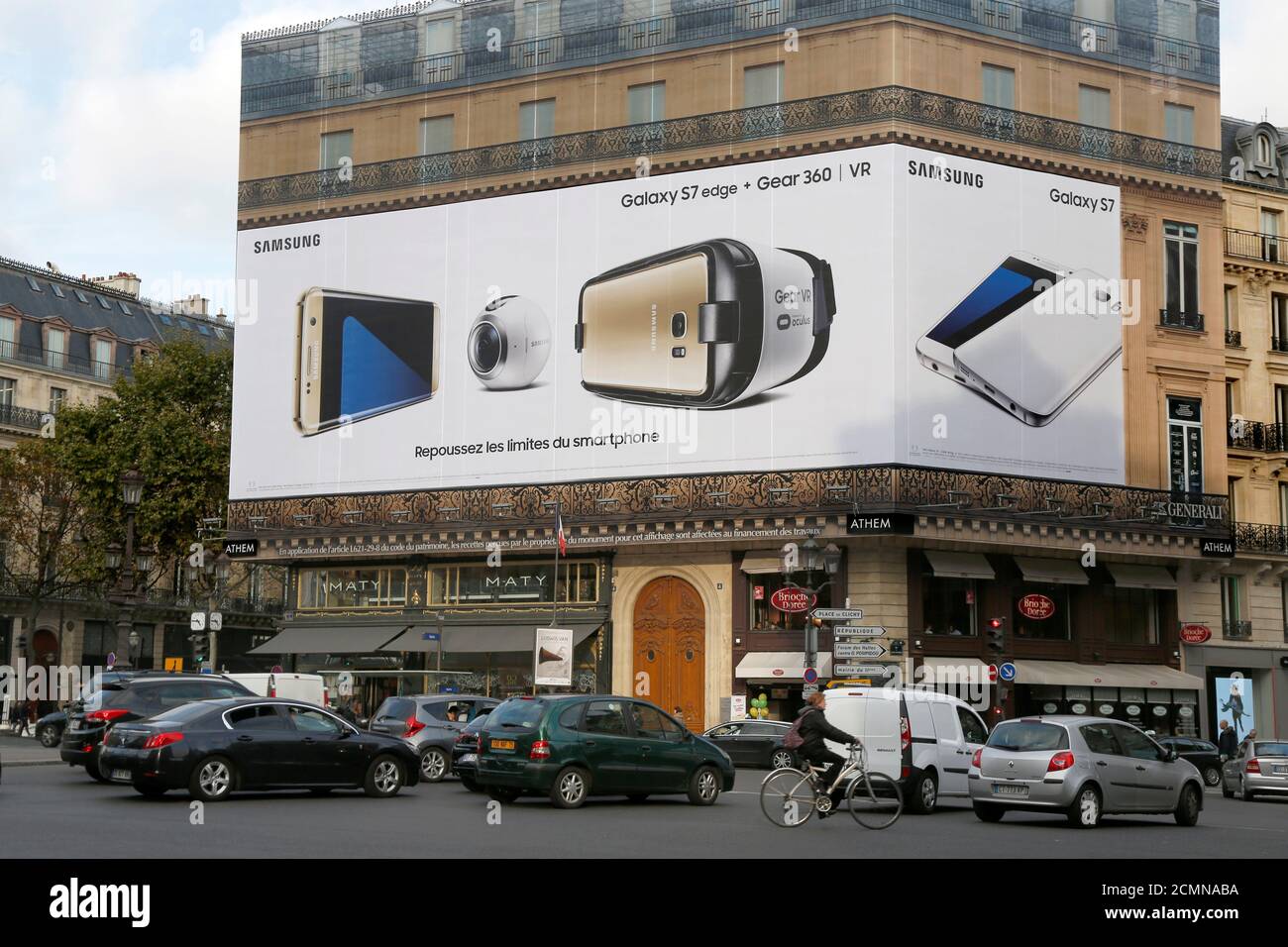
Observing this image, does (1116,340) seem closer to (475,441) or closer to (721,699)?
(721,699)

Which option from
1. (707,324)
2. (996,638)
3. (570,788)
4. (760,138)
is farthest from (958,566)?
(570,788)

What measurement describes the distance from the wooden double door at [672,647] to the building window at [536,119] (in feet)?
45.5

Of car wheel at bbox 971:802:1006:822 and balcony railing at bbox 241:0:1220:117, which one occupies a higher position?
balcony railing at bbox 241:0:1220:117

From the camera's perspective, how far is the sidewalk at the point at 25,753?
109 feet

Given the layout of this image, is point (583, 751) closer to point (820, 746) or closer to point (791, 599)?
point (820, 746)

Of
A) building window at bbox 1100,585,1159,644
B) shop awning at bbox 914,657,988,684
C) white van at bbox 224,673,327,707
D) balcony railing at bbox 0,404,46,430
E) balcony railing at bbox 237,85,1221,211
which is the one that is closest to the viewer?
white van at bbox 224,673,327,707

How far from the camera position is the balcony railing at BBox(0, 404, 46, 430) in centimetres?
7288

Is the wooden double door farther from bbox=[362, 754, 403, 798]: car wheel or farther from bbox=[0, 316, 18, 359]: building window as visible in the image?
bbox=[0, 316, 18, 359]: building window

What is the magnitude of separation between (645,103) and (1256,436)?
21370 millimetres

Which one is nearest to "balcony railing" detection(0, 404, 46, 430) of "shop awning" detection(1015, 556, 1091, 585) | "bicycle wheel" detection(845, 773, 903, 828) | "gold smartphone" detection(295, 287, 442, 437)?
"gold smartphone" detection(295, 287, 442, 437)

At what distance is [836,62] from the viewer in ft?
154

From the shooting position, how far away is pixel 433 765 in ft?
97.1

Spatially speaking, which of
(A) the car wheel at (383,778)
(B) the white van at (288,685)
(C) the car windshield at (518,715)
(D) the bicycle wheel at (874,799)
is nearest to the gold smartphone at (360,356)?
(B) the white van at (288,685)
